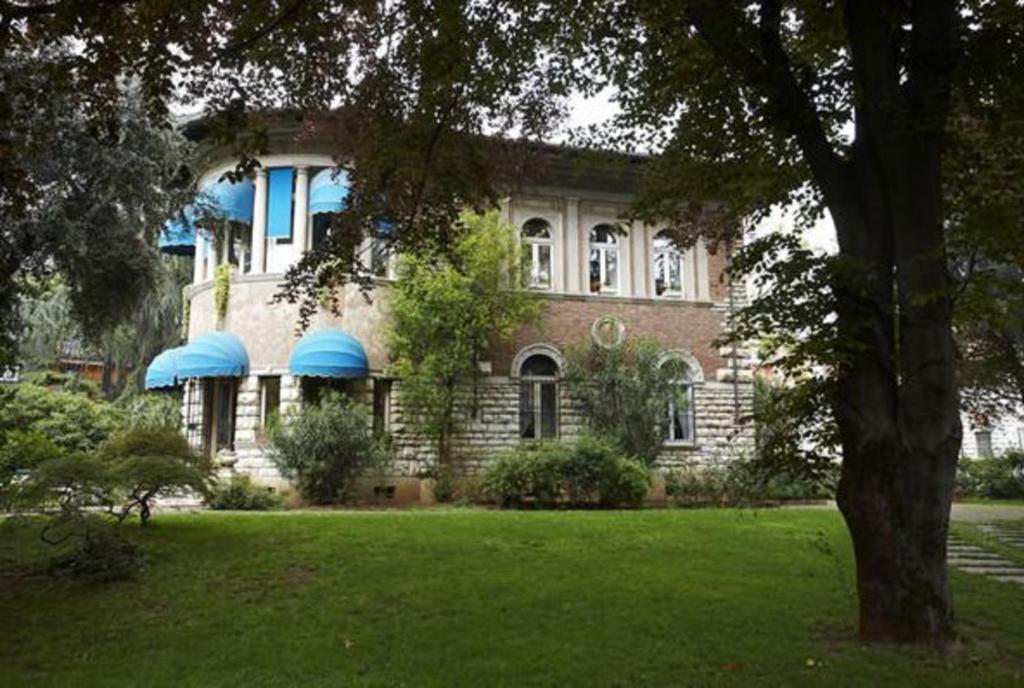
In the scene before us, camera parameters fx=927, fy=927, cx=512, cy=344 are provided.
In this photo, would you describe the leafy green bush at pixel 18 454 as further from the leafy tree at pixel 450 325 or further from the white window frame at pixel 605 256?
the white window frame at pixel 605 256

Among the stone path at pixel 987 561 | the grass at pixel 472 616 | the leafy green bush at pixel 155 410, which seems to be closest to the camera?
the grass at pixel 472 616

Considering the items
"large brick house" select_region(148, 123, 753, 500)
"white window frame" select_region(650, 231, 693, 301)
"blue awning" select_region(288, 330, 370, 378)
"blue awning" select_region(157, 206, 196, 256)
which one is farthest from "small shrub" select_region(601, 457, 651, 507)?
"blue awning" select_region(157, 206, 196, 256)

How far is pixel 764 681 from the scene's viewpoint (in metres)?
6.50

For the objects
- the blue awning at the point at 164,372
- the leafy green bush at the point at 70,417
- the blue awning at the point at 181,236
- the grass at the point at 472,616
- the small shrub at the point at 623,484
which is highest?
the blue awning at the point at 181,236

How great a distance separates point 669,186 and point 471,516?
25.2 feet

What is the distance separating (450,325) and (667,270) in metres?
7.76

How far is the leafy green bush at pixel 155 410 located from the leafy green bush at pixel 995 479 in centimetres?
2285

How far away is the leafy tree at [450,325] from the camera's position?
2283 cm

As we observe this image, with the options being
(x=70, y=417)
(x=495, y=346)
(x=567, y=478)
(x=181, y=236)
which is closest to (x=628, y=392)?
(x=495, y=346)

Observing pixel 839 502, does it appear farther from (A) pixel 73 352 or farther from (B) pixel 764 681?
(A) pixel 73 352

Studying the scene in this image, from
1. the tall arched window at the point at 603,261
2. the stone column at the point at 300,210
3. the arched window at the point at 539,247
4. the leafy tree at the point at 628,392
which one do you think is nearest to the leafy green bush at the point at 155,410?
the stone column at the point at 300,210

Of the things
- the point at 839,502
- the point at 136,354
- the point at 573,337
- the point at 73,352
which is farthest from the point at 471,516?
the point at 73,352

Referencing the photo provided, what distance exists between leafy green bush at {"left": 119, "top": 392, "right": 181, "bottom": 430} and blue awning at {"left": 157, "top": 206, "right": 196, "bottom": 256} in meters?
4.19

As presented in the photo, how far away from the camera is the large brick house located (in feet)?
74.3
